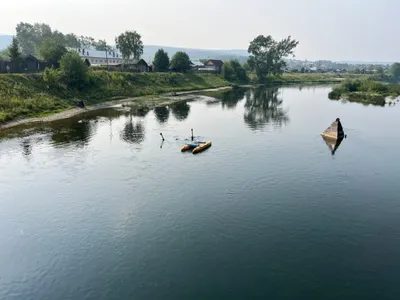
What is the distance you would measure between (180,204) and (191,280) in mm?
13306

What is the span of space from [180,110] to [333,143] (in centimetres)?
5049

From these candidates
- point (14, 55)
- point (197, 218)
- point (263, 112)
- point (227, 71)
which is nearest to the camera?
point (197, 218)

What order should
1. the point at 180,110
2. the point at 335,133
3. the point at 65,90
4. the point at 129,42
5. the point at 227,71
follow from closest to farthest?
the point at 335,133 < the point at 180,110 < the point at 65,90 < the point at 129,42 < the point at 227,71

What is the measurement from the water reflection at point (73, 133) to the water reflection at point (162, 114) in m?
16.8

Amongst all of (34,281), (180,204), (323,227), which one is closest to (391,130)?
(323,227)

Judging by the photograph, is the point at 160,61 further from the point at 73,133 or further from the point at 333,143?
the point at 333,143

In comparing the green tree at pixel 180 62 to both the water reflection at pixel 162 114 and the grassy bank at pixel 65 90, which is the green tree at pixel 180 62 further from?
the water reflection at pixel 162 114

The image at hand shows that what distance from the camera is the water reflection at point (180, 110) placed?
9419 centimetres

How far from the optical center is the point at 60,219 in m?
35.8

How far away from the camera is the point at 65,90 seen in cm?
10562

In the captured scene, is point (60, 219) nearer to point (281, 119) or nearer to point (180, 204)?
point (180, 204)

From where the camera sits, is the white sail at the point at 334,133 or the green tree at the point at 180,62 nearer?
the white sail at the point at 334,133

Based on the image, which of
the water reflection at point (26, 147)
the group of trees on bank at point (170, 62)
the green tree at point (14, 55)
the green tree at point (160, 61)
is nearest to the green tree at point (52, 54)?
the green tree at point (14, 55)

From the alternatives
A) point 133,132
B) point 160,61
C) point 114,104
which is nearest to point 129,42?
point 160,61
